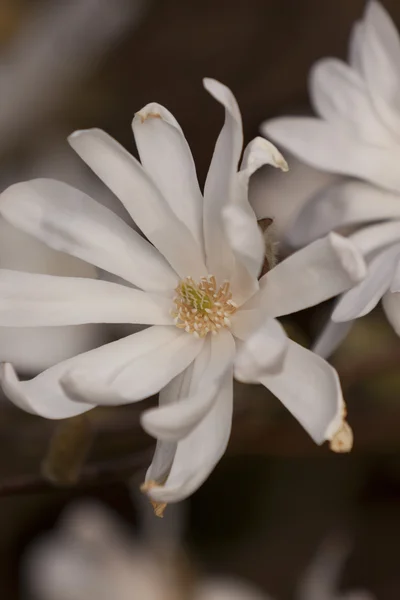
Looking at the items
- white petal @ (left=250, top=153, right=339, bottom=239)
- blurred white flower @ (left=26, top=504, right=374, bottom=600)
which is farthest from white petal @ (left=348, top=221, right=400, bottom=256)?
blurred white flower @ (left=26, top=504, right=374, bottom=600)

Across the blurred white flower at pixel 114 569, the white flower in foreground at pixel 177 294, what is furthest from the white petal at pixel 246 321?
the blurred white flower at pixel 114 569

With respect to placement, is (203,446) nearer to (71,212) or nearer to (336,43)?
(71,212)

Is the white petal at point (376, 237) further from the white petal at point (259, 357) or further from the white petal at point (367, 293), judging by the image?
the white petal at point (259, 357)

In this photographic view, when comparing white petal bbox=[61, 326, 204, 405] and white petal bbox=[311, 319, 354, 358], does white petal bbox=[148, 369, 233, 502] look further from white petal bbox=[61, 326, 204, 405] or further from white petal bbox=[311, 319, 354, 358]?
white petal bbox=[311, 319, 354, 358]

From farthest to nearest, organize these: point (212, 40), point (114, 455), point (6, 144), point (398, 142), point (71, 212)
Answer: point (212, 40), point (6, 144), point (114, 455), point (398, 142), point (71, 212)

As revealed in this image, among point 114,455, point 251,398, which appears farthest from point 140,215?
point 114,455

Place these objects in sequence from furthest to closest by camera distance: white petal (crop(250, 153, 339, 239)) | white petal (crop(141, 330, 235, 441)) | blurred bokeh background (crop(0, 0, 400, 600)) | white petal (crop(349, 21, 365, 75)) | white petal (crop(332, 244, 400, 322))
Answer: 1. white petal (crop(250, 153, 339, 239))
2. blurred bokeh background (crop(0, 0, 400, 600))
3. white petal (crop(349, 21, 365, 75))
4. white petal (crop(332, 244, 400, 322))
5. white petal (crop(141, 330, 235, 441))
